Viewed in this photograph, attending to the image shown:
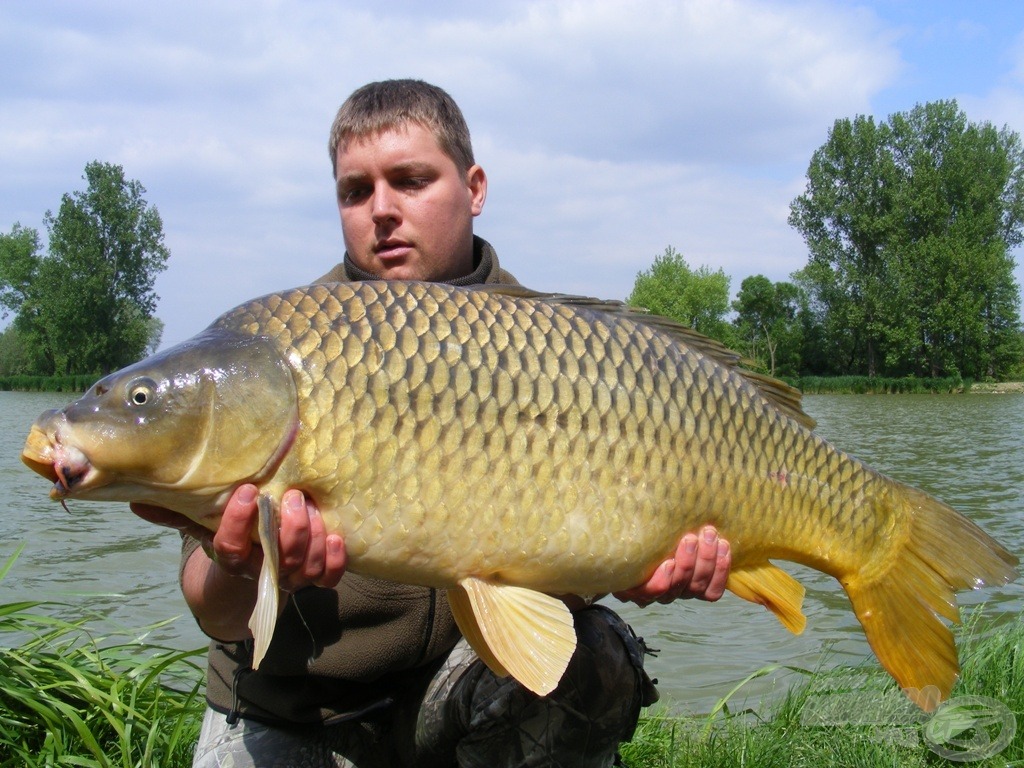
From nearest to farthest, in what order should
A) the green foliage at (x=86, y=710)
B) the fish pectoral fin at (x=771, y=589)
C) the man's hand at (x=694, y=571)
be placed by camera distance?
the man's hand at (x=694, y=571)
the fish pectoral fin at (x=771, y=589)
the green foliage at (x=86, y=710)

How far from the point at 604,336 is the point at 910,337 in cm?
3430

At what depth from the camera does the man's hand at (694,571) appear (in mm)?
1554

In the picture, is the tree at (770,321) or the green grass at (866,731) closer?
the green grass at (866,731)

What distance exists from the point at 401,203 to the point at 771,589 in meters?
1.12

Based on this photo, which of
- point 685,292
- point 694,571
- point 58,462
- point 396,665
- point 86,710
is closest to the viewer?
point 58,462

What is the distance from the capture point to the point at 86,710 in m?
2.20

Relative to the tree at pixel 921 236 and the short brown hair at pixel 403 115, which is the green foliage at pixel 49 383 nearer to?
the tree at pixel 921 236

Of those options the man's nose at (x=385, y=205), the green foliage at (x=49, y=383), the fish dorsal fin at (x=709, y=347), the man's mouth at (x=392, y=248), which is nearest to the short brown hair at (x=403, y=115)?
the man's nose at (x=385, y=205)

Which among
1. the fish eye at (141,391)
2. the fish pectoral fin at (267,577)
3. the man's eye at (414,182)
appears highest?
the man's eye at (414,182)

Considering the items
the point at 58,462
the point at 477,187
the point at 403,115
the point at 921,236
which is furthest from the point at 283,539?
the point at 921,236

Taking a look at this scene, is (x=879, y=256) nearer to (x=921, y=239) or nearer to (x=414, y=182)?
(x=921, y=239)

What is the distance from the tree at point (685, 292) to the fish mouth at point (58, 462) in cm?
4044

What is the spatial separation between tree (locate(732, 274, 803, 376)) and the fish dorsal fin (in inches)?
1663

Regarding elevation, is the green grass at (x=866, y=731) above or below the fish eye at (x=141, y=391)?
below
